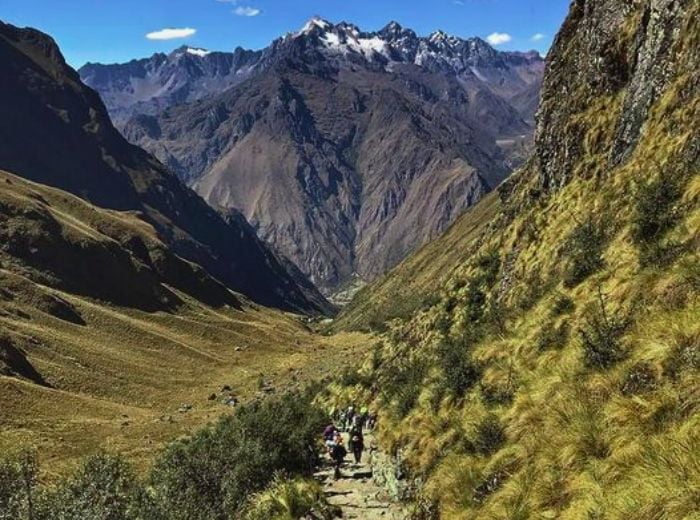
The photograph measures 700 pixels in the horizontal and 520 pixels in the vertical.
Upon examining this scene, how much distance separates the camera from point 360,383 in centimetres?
4209

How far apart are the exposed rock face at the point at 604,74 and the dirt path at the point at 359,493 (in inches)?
655

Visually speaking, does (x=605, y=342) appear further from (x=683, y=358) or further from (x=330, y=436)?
(x=330, y=436)

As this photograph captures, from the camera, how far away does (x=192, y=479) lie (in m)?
21.8

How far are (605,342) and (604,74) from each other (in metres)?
24.1

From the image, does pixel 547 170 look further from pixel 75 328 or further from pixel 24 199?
pixel 24 199

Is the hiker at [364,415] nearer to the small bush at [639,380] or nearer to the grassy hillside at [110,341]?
the small bush at [639,380]

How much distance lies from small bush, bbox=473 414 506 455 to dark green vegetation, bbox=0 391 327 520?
5975 millimetres

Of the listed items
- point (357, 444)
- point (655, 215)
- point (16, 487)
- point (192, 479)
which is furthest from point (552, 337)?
point (16, 487)

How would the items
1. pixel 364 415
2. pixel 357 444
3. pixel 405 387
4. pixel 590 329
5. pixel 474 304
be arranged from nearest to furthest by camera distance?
1. pixel 590 329
2. pixel 357 444
3. pixel 405 387
4. pixel 364 415
5. pixel 474 304

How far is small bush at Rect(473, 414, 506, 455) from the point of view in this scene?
46.8 feet

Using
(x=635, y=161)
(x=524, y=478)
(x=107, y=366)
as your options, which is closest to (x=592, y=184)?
(x=635, y=161)

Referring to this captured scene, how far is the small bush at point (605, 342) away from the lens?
12.9m

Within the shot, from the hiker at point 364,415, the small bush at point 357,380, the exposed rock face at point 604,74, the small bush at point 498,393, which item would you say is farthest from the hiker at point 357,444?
the exposed rock face at point 604,74

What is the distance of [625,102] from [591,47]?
8124mm
